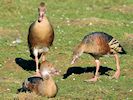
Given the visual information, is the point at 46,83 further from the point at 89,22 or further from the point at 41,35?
the point at 89,22

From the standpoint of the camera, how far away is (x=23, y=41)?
2083cm


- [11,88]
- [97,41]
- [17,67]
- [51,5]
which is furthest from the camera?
[51,5]

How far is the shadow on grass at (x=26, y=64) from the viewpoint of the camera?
17328mm

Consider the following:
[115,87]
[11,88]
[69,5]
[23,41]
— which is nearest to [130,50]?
[23,41]

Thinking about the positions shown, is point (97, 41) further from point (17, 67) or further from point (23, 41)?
point (23, 41)

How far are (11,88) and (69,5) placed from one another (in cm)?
1565

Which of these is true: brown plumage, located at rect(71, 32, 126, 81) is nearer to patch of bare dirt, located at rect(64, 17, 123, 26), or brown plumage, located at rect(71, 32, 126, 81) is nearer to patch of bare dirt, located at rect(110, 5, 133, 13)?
patch of bare dirt, located at rect(64, 17, 123, 26)

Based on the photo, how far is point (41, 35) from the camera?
16172 mm

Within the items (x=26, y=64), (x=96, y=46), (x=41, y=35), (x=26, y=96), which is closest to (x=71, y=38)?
(x=26, y=64)

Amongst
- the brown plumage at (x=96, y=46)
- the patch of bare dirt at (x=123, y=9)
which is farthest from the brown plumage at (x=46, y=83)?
the patch of bare dirt at (x=123, y=9)

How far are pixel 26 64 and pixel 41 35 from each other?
6.43ft

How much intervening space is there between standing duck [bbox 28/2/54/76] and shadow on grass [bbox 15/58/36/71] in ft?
2.83

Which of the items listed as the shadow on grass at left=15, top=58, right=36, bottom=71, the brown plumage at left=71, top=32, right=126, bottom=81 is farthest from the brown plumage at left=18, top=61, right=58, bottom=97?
the shadow on grass at left=15, top=58, right=36, bottom=71

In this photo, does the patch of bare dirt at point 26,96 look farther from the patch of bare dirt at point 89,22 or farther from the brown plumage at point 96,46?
the patch of bare dirt at point 89,22
